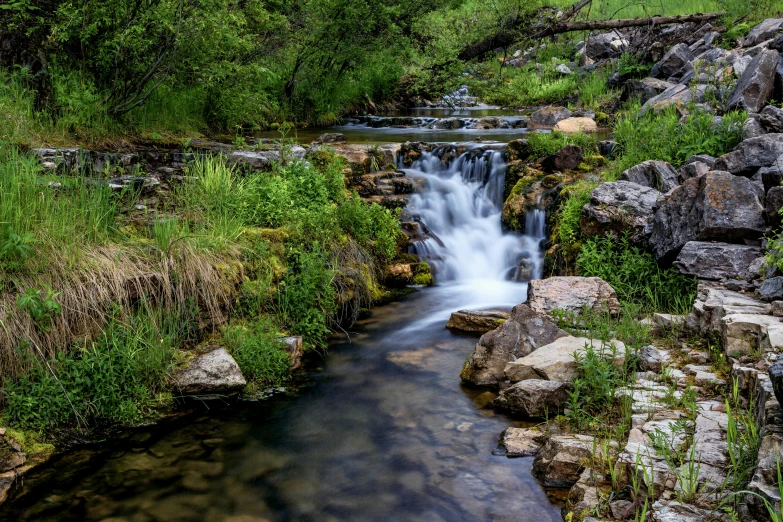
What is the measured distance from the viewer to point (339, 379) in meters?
6.63

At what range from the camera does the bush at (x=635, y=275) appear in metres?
7.14

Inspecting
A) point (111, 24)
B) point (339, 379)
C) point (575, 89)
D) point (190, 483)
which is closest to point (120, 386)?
point (190, 483)

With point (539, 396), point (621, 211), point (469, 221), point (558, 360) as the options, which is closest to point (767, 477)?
point (539, 396)

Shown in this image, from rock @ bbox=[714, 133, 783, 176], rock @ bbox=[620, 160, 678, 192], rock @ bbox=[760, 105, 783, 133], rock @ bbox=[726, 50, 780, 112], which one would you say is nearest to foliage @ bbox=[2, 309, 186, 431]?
rock @ bbox=[620, 160, 678, 192]

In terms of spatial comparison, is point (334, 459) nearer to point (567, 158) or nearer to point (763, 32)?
point (567, 158)

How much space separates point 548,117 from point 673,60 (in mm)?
3253

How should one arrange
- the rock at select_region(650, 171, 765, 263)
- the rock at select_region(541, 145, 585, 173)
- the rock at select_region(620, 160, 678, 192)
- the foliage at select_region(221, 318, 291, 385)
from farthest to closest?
the rock at select_region(541, 145, 585, 173) → the rock at select_region(620, 160, 678, 192) → the rock at select_region(650, 171, 765, 263) → the foliage at select_region(221, 318, 291, 385)

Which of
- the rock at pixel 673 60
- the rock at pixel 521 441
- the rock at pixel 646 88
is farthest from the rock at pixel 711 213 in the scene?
the rock at pixel 673 60

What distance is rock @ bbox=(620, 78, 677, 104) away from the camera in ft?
46.3

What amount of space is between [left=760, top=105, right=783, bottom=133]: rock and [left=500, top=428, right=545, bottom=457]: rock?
220 inches

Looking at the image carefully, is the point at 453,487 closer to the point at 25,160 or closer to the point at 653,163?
the point at 25,160

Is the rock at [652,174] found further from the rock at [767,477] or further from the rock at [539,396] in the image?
the rock at [767,477]

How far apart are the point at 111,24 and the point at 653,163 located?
7.20 metres

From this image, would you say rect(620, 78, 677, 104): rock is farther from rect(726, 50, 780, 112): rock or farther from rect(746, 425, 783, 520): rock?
rect(746, 425, 783, 520): rock
